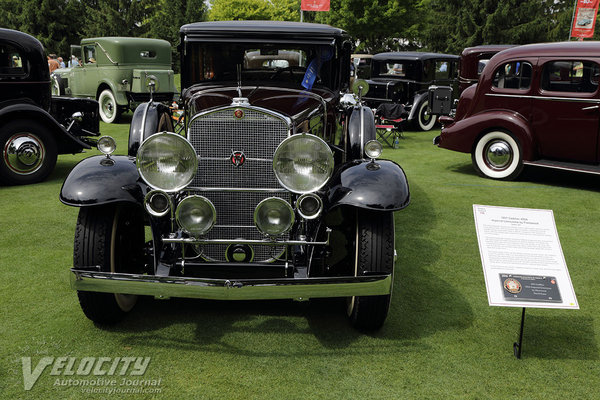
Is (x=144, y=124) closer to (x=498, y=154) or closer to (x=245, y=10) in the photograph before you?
(x=498, y=154)

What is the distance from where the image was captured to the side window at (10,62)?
6598 mm

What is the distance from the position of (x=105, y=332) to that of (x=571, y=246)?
13.0ft

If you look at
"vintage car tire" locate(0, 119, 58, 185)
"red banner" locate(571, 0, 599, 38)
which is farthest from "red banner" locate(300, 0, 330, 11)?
"vintage car tire" locate(0, 119, 58, 185)

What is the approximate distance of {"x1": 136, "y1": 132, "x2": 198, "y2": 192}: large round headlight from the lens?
2785 millimetres

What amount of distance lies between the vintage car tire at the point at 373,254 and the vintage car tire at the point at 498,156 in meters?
4.90

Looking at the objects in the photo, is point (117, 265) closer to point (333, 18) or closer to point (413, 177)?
point (413, 177)

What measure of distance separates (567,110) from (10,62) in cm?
714

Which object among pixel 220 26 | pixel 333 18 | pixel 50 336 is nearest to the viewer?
pixel 50 336

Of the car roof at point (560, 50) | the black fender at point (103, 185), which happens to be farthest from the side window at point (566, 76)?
the black fender at point (103, 185)

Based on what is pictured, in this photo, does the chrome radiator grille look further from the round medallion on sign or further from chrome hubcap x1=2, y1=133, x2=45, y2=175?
chrome hubcap x1=2, y1=133, x2=45, y2=175

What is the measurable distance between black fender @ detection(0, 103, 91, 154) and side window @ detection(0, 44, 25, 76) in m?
0.43

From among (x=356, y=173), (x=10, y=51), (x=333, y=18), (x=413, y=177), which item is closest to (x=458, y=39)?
(x=333, y=18)

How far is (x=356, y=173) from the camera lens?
10.4 ft

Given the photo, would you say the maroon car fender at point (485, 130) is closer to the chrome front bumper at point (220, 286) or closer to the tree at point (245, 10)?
the chrome front bumper at point (220, 286)
